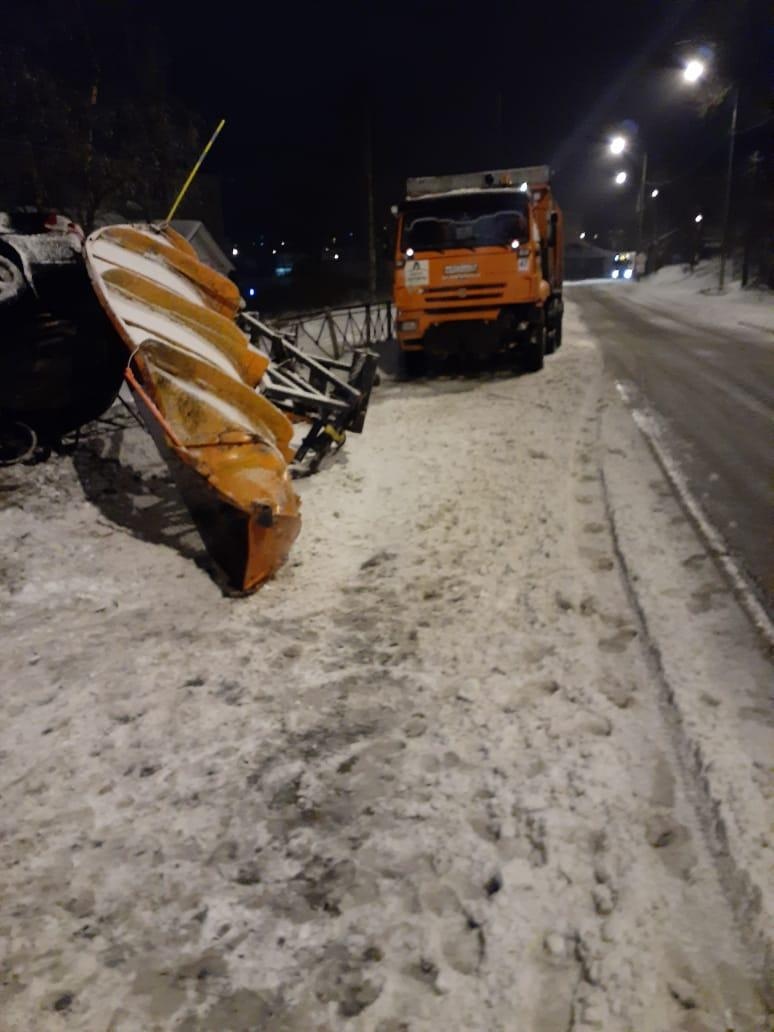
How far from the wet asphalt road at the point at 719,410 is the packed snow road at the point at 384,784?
683 millimetres

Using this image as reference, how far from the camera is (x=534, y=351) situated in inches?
488

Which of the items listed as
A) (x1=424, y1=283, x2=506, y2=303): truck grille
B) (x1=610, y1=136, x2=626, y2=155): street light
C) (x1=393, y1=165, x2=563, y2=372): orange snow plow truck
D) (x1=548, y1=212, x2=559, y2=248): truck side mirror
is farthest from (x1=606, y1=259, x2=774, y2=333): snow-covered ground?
(x1=424, y1=283, x2=506, y2=303): truck grille

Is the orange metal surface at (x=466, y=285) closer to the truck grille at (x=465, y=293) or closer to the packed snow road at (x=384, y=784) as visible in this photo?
the truck grille at (x=465, y=293)

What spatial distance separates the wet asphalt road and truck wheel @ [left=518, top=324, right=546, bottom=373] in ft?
4.33

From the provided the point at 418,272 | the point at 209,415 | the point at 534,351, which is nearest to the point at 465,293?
the point at 418,272

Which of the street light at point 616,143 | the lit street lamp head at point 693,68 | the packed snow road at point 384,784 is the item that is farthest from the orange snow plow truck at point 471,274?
the street light at point 616,143

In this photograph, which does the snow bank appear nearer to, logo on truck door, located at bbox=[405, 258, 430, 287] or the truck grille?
the truck grille

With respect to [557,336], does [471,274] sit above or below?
above

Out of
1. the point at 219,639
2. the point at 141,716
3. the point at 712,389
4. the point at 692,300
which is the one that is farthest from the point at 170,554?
the point at 692,300

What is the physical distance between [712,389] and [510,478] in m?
5.55

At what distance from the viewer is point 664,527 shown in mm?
5590

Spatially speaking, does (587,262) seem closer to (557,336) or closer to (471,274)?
(557,336)

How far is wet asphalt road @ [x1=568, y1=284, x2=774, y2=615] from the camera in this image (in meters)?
5.62

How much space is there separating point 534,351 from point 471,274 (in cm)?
172
